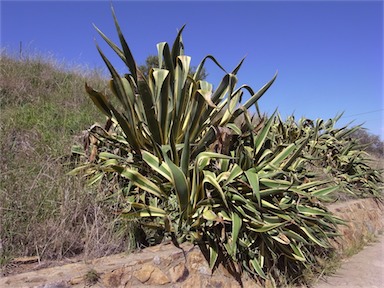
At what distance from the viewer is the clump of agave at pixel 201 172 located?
10.5ft

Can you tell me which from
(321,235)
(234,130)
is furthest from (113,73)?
(321,235)

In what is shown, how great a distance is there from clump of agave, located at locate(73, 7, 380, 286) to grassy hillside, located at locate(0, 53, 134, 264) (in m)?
0.29

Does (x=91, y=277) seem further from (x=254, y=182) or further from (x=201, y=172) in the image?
(x=254, y=182)

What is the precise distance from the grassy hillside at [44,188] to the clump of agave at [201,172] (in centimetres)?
29

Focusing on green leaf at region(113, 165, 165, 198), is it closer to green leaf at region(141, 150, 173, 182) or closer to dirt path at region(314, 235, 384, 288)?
green leaf at region(141, 150, 173, 182)

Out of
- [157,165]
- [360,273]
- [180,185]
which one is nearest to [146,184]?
[157,165]

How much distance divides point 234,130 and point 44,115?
2.73m

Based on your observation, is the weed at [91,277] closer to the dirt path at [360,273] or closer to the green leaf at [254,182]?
the green leaf at [254,182]

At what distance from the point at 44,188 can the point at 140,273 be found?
1107 mm

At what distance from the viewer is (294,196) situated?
382 centimetres

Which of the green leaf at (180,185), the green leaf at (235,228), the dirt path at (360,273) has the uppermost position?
the green leaf at (180,185)

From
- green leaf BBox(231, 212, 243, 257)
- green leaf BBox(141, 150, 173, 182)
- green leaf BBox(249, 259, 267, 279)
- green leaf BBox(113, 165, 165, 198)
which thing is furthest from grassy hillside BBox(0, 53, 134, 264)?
green leaf BBox(249, 259, 267, 279)

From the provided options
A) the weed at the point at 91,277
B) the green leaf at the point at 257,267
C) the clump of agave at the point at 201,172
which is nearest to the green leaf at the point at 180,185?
the clump of agave at the point at 201,172

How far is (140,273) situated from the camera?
9.21ft
